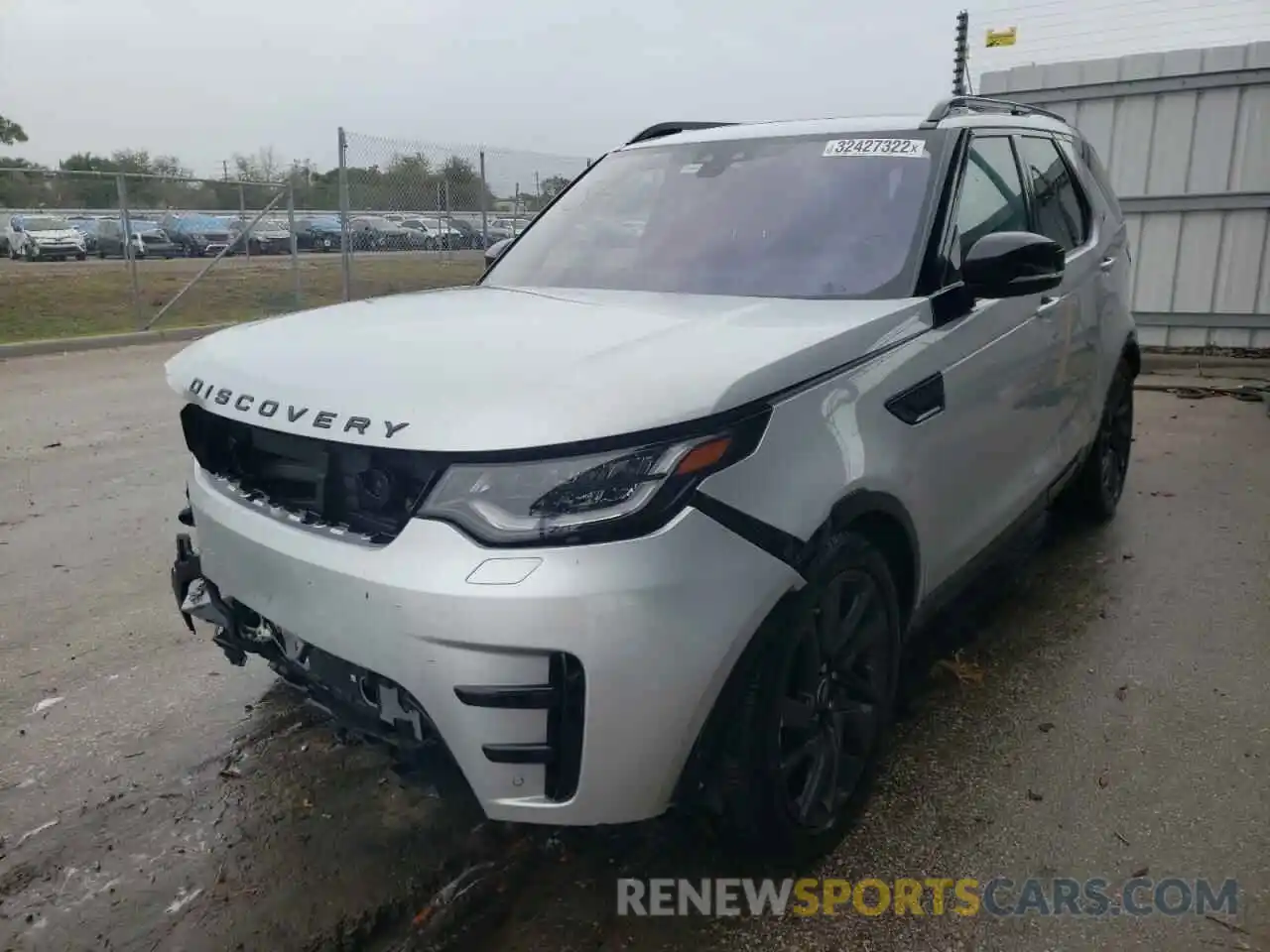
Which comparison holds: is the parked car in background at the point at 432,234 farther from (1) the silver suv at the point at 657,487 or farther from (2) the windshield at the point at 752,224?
(1) the silver suv at the point at 657,487

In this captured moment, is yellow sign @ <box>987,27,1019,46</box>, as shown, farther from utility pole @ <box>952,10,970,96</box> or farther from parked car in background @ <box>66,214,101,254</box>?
parked car in background @ <box>66,214,101,254</box>

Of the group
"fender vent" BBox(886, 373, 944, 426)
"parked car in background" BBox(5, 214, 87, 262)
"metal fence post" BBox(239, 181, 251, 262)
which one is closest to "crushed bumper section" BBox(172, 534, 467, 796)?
"fender vent" BBox(886, 373, 944, 426)

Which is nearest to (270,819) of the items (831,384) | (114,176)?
(831,384)

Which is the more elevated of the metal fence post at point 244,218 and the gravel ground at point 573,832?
the metal fence post at point 244,218

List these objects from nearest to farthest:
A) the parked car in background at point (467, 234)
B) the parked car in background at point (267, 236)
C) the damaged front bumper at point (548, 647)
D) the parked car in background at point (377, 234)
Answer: the damaged front bumper at point (548, 647) < the parked car in background at point (377, 234) < the parked car in background at point (467, 234) < the parked car in background at point (267, 236)

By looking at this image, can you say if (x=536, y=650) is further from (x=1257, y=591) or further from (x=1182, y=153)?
(x=1182, y=153)

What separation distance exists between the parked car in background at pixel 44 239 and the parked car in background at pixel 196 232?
2654 millimetres

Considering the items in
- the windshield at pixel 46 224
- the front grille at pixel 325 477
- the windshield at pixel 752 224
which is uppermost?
the windshield at pixel 752 224

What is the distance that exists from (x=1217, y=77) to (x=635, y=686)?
10.1 m

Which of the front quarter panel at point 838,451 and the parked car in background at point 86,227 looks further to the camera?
the parked car in background at point 86,227

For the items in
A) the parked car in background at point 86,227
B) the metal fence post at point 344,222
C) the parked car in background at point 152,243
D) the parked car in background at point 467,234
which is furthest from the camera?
the parked car in background at point 86,227

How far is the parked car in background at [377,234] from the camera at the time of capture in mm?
15008

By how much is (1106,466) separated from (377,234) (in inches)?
505

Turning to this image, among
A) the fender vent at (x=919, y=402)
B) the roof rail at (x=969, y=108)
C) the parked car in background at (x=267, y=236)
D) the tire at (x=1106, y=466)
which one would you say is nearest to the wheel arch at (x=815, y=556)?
the fender vent at (x=919, y=402)
